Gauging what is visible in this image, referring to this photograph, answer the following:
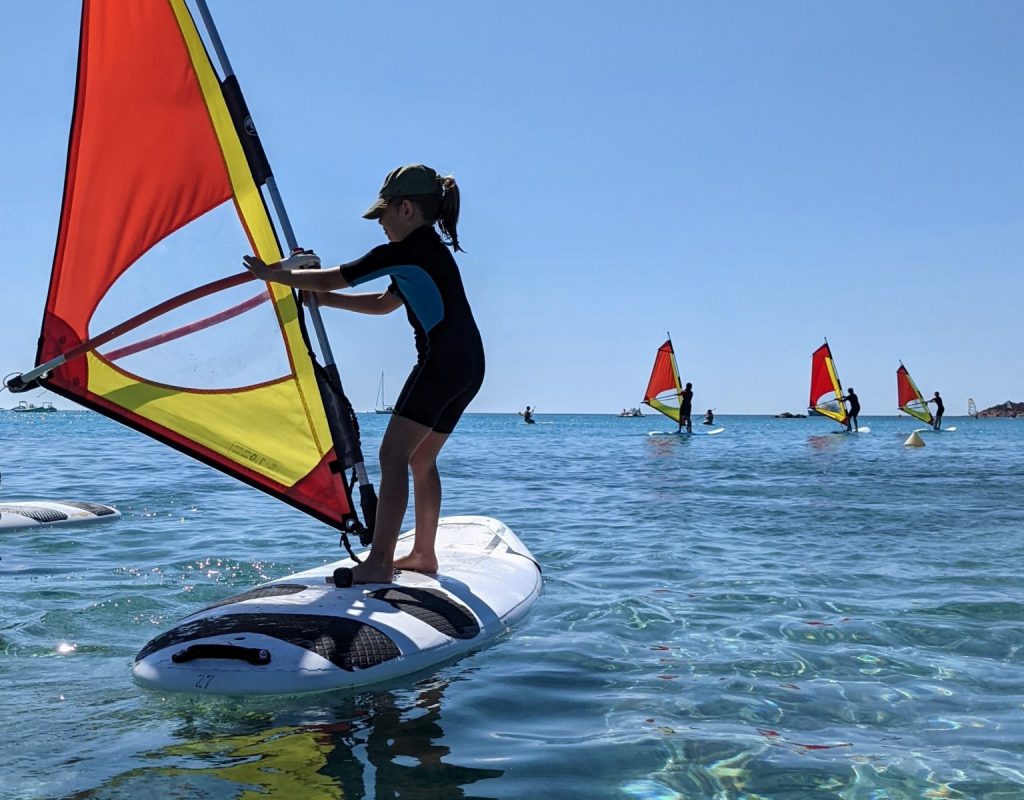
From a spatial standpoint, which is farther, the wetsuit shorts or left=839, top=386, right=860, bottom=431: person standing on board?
left=839, top=386, right=860, bottom=431: person standing on board

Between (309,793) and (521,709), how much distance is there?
1.09 m

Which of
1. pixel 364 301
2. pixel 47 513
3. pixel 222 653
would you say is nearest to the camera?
pixel 222 653

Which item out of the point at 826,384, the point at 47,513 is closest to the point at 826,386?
the point at 826,384

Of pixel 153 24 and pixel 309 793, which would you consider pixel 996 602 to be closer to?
pixel 309 793

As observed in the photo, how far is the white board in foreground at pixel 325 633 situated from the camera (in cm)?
369

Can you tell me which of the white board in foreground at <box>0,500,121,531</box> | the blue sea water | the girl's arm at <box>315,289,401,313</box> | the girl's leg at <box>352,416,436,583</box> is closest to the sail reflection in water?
the blue sea water

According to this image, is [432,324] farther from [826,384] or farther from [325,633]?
[826,384]

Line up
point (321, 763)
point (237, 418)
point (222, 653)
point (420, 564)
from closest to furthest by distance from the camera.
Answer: point (321, 763) < point (222, 653) < point (237, 418) < point (420, 564)

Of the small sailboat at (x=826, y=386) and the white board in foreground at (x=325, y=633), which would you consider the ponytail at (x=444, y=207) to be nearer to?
the white board in foreground at (x=325, y=633)

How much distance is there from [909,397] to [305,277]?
48.8 meters

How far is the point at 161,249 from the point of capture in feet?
15.1

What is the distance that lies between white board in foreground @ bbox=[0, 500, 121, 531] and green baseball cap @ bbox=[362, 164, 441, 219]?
5.68 metres

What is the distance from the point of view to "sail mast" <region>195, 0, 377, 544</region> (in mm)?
4625

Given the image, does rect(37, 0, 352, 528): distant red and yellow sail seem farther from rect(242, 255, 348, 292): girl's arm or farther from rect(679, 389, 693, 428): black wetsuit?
rect(679, 389, 693, 428): black wetsuit
